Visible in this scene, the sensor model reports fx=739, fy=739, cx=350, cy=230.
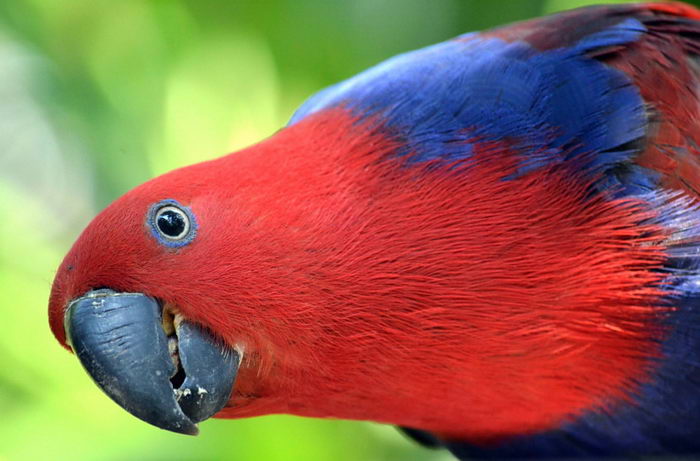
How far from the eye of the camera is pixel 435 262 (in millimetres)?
1140

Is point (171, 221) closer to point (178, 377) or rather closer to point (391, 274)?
point (178, 377)

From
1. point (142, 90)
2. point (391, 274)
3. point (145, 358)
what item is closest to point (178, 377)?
point (145, 358)

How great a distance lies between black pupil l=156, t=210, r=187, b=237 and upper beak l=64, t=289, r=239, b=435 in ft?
0.33

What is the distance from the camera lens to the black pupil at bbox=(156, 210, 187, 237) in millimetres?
1062

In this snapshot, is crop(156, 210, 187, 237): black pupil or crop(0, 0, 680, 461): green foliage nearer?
crop(156, 210, 187, 237): black pupil

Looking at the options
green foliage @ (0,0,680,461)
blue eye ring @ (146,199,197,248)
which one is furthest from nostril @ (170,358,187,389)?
green foliage @ (0,0,680,461)

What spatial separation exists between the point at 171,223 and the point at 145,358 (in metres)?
0.20

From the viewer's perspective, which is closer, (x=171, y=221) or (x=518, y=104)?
(x=171, y=221)

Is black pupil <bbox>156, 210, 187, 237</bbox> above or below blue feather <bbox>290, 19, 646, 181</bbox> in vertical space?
above

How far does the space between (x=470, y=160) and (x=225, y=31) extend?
1.51 m

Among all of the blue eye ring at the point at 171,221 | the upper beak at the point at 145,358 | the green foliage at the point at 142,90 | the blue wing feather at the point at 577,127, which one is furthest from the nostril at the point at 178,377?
the green foliage at the point at 142,90

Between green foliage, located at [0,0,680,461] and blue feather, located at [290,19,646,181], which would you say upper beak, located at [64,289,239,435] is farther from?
green foliage, located at [0,0,680,461]

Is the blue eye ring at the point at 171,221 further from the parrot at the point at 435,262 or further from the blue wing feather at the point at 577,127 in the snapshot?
the blue wing feather at the point at 577,127

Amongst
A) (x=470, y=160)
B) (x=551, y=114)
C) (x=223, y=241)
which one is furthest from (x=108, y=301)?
(x=551, y=114)
